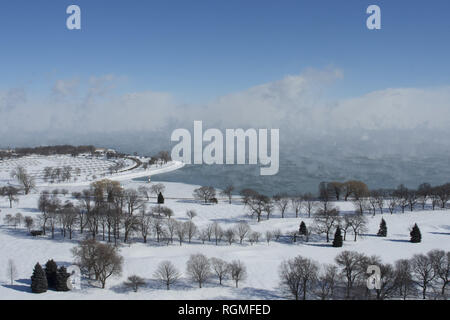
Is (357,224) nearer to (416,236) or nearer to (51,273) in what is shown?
(416,236)

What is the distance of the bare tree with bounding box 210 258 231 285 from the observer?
2045 cm

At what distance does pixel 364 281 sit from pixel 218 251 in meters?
12.1

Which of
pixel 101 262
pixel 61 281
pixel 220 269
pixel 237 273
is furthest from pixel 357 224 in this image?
pixel 61 281

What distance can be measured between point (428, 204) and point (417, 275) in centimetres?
2839

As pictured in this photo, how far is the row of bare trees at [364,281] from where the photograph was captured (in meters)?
17.5

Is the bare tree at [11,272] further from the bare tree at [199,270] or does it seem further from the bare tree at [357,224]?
the bare tree at [357,224]

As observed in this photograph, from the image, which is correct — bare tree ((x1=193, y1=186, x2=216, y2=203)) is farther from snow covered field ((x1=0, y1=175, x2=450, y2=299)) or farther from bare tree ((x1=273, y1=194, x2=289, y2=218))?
Answer: bare tree ((x1=273, y1=194, x2=289, y2=218))

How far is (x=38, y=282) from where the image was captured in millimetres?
18188

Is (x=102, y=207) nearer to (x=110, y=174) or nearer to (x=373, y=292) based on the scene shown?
(x=373, y=292)

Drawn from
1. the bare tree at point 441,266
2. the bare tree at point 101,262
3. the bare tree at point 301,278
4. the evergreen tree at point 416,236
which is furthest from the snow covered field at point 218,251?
the bare tree at point 441,266

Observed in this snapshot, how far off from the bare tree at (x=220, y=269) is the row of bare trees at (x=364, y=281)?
3599 mm

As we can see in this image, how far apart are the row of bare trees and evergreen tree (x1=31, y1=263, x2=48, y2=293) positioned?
553 inches

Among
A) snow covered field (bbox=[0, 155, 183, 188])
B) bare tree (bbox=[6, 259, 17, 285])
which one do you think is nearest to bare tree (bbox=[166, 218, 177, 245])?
bare tree (bbox=[6, 259, 17, 285])
